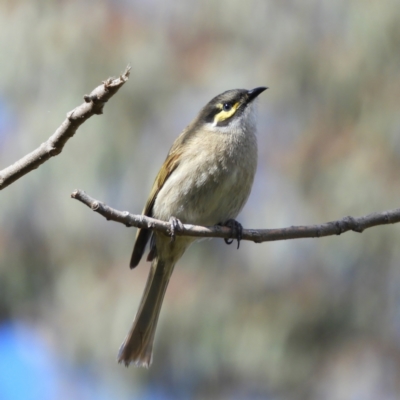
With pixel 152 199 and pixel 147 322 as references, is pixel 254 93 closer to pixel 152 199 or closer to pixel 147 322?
pixel 152 199

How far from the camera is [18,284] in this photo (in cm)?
746

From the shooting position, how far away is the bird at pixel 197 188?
3.70 metres

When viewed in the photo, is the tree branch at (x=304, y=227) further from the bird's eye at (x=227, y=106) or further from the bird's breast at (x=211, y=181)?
the bird's eye at (x=227, y=106)

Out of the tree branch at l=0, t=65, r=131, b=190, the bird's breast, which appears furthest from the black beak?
the tree branch at l=0, t=65, r=131, b=190

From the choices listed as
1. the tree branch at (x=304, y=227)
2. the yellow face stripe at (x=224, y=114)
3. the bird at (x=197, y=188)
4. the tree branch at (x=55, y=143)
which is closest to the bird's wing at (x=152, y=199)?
the bird at (x=197, y=188)

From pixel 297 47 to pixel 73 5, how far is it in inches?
90.6

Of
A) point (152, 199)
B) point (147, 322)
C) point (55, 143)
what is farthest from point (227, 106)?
point (55, 143)

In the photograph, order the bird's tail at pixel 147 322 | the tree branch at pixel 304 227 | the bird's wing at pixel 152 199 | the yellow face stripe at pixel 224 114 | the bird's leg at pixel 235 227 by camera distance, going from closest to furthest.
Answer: the tree branch at pixel 304 227 → the bird's leg at pixel 235 227 → the bird's tail at pixel 147 322 → the bird's wing at pixel 152 199 → the yellow face stripe at pixel 224 114

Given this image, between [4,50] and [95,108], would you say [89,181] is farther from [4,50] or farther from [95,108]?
[95,108]

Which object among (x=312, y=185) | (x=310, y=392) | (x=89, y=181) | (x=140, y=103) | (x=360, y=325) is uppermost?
(x=140, y=103)

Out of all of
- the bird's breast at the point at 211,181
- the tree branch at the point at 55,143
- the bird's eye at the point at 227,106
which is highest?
the bird's eye at the point at 227,106

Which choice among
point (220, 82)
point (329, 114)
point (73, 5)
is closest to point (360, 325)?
point (329, 114)

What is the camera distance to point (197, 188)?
371 centimetres

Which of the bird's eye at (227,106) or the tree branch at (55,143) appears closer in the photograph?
the tree branch at (55,143)
